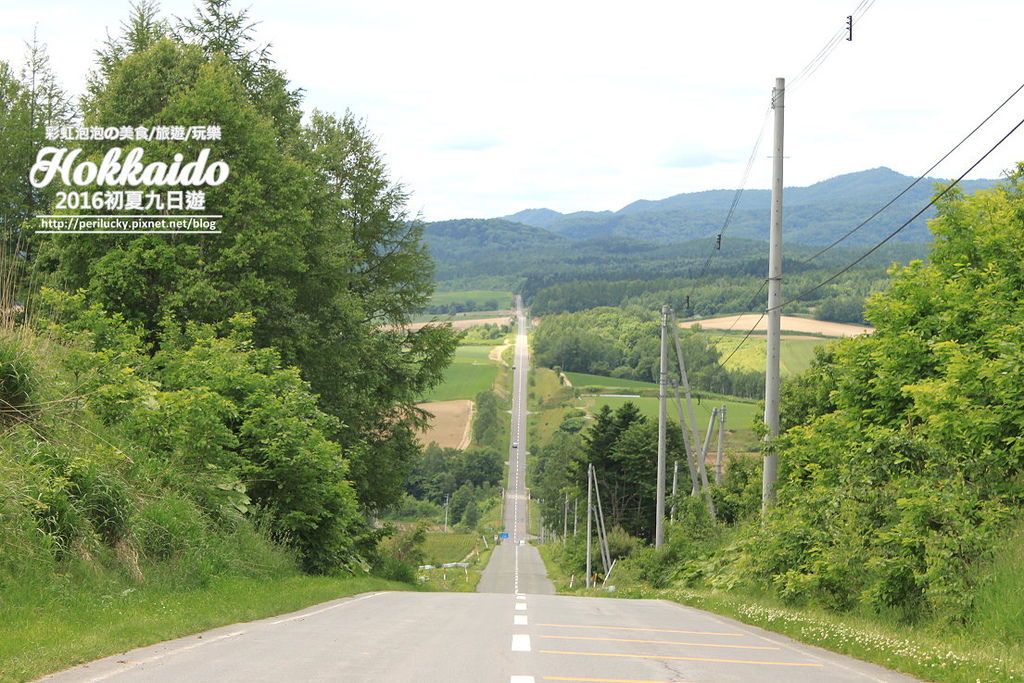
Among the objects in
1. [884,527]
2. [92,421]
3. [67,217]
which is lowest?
[884,527]

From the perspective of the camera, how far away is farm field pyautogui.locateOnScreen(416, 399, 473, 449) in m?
160

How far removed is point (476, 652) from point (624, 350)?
116 meters

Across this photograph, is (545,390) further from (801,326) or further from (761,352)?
(801,326)

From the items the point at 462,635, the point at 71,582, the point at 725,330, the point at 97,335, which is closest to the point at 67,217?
the point at 97,335

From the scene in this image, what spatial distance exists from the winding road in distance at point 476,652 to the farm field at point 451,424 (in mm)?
140076

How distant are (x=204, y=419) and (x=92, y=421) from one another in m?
2.86

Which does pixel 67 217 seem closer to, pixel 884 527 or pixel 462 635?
pixel 462 635

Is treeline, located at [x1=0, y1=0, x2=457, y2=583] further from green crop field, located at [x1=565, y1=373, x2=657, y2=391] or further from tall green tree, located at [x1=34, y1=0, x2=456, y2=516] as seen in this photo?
green crop field, located at [x1=565, y1=373, x2=657, y2=391]

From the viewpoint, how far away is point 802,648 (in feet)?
41.8

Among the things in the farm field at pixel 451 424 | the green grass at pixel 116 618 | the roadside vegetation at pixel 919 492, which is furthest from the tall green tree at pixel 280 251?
the farm field at pixel 451 424

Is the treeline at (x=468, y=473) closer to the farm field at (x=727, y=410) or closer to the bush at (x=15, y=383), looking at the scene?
the farm field at (x=727, y=410)

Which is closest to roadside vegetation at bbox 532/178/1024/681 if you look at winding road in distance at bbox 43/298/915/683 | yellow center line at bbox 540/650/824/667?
yellow center line at bbox 540/650/824/667

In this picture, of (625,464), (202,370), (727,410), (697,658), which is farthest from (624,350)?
(697,658)

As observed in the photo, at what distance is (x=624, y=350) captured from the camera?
125625mm
